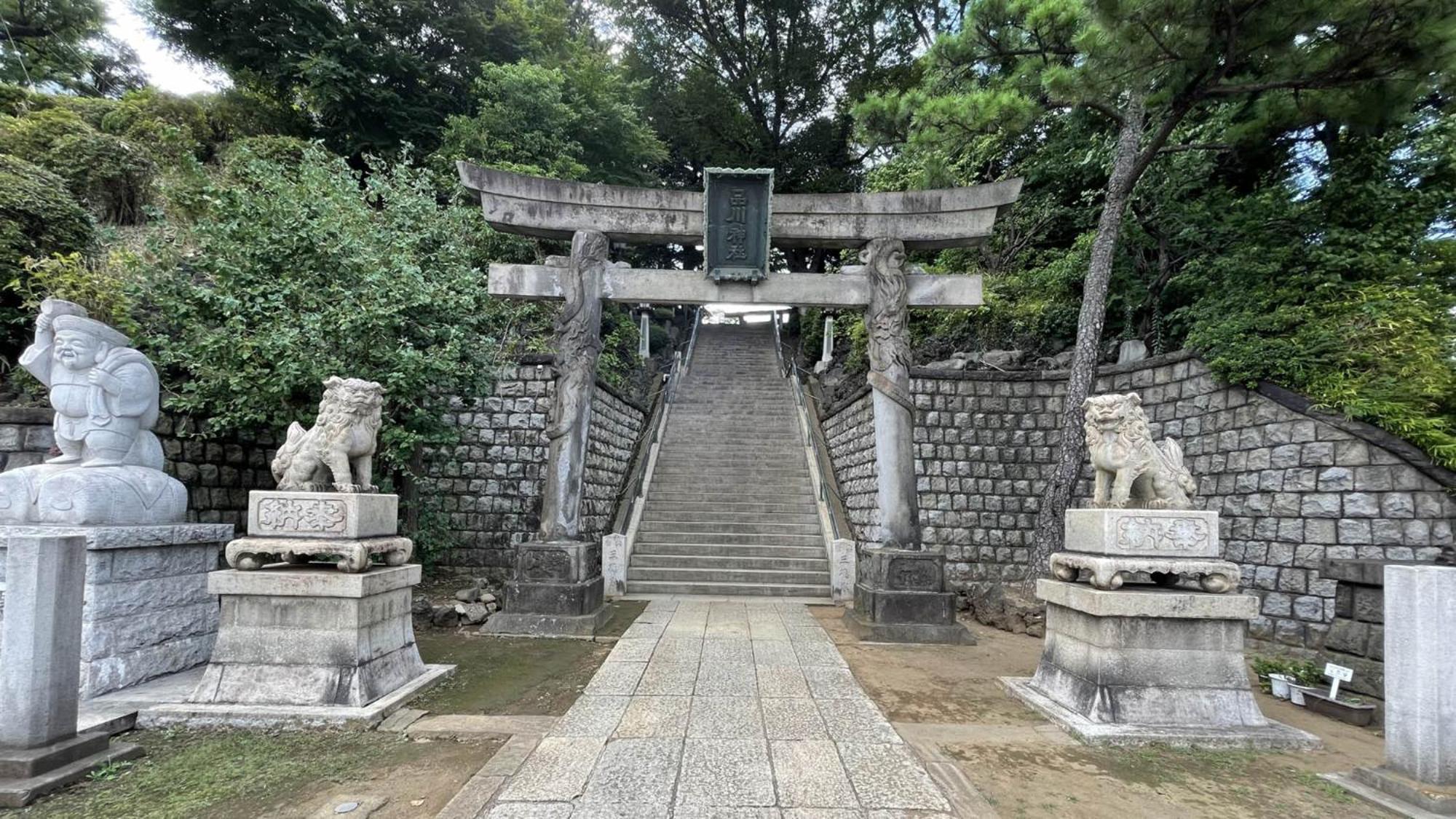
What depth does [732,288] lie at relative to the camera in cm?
723

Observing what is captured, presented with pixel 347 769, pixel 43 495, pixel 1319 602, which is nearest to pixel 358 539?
pixel 347 769

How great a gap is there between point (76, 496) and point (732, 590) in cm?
675

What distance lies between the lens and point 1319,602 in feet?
20.7

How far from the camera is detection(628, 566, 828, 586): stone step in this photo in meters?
8.71

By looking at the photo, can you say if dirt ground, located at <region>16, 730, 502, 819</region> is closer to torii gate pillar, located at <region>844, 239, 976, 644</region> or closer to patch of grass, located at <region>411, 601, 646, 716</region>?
patch of grass, located at <region>411, 601, 646, 716</region>

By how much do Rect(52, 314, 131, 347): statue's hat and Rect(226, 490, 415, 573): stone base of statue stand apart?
211cm

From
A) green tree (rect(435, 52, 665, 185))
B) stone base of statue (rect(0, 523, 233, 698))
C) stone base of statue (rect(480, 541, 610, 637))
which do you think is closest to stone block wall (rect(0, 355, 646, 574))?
stone base of statue (rect(480, 541, 610, 637))

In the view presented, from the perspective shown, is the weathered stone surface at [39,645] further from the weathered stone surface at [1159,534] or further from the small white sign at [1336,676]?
the small white sign at [1336,676]

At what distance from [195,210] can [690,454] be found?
8.70 metres

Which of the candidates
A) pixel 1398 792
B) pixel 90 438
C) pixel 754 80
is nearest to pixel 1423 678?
pixel 1398 792

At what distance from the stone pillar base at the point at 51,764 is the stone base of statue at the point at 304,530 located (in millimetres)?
1134

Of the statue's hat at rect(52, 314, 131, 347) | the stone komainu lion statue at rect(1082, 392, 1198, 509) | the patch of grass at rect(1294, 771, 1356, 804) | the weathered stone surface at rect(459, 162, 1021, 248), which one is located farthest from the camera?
the weathered stone surface at rect(459, 162, 1021, 248)

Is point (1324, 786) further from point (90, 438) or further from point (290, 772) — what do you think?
point (90, 438)

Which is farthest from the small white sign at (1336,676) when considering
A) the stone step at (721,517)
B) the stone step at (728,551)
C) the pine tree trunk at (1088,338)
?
the stone step at (721,517)
